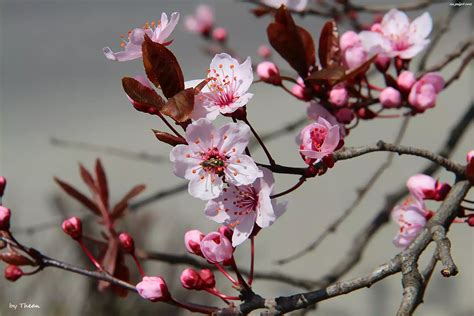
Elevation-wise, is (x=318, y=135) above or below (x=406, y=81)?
below

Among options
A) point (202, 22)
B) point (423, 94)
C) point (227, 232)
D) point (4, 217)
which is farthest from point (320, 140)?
point (202, 22)

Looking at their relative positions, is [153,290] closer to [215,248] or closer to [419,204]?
[215,248]

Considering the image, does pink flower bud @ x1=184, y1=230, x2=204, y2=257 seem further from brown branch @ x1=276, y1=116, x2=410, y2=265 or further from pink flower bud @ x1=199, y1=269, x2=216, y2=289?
brown branch @ x1=276, y1=116, x2=410, y2=265

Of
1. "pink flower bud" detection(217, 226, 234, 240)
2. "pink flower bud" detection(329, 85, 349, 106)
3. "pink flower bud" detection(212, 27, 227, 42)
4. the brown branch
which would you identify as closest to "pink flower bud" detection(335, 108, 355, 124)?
"pink flower bud" detection(329, 85, 349, 106)

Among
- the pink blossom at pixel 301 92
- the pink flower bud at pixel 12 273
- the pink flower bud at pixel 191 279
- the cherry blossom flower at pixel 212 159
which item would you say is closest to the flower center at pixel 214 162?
the cherry blossom flower at pixel 212 159

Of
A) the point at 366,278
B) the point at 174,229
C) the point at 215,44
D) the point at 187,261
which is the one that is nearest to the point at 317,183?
the point at 174,229
